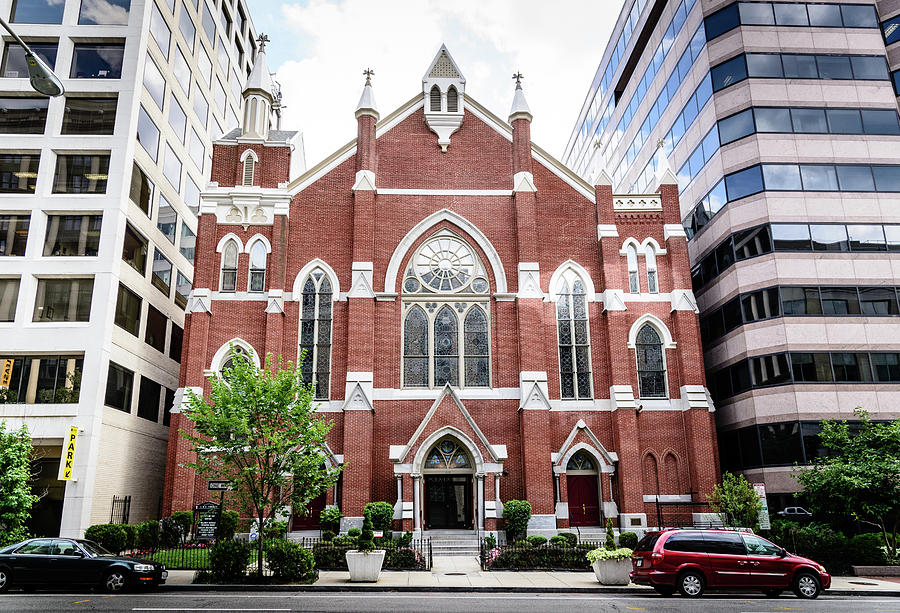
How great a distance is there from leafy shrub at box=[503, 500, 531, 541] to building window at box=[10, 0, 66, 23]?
29927mm

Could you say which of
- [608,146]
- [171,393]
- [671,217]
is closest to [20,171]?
[171,393]

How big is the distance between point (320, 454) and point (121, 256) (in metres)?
15.6

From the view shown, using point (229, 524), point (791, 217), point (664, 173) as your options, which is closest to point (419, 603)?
point (229, 524)

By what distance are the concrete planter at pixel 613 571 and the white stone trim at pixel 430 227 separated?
13.8 meters

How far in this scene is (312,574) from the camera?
19125 millimetres

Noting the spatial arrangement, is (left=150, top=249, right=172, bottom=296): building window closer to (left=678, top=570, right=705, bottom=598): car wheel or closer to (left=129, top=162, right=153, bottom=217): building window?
(left=129, top=162, right=153, bottom=217): building window

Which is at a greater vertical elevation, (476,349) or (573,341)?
(573,341)

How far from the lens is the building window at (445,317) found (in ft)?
97.3

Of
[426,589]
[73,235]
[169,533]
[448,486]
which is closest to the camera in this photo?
[426,589]

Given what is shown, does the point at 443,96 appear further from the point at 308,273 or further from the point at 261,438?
the point at 261,438

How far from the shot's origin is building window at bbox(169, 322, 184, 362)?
36.8 metres

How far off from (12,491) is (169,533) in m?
5.46

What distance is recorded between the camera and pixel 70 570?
17.7m

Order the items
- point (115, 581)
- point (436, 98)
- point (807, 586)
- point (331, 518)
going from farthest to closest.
Answer: point (436, 98) < point (331, 518) < point (807, 586) < point (115, 581)
